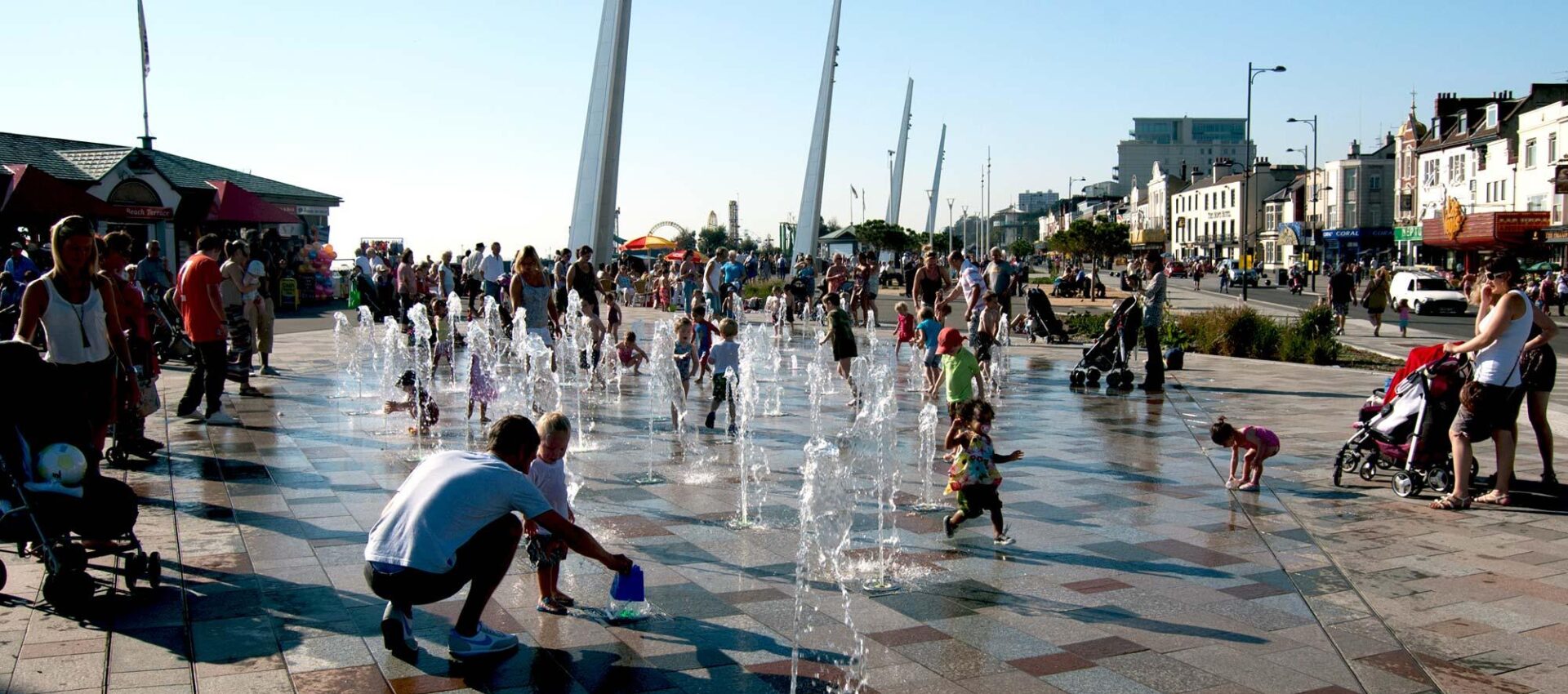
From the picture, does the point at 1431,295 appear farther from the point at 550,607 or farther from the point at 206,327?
the point at 550,607

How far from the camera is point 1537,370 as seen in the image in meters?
7.85

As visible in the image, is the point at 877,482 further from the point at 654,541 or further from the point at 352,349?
the point at 352,349

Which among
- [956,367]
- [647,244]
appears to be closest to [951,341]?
[956,367]

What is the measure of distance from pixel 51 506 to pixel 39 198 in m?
20.4

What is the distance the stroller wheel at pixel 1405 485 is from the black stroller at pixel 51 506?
7.12 meters

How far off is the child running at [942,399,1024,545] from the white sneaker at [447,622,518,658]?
2.79 metres

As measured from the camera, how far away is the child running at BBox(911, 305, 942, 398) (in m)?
12.5

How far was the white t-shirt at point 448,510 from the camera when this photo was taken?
4.48m

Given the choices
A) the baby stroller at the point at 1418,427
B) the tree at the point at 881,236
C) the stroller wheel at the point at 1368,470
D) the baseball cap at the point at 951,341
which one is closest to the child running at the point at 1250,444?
the baby stroller at the point at 1418,427

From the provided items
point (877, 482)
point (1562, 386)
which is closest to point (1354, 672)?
point (877, 482)

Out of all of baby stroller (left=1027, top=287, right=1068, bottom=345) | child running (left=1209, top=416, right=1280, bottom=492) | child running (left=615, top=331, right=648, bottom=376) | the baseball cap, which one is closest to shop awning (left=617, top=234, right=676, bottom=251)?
baby stroller (left=1027, top=287, right=1068, bottom=345)

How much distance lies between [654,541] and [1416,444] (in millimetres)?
4852

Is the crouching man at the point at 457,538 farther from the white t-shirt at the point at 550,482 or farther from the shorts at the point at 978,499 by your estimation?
the shorts at the point at 978,499

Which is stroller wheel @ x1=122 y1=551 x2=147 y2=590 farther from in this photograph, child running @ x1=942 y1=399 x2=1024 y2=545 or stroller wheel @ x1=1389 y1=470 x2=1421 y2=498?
stroller wheel @ x1=1389 y1=470 x2=1421 y2=498
